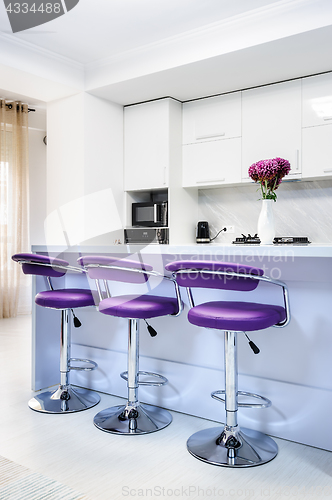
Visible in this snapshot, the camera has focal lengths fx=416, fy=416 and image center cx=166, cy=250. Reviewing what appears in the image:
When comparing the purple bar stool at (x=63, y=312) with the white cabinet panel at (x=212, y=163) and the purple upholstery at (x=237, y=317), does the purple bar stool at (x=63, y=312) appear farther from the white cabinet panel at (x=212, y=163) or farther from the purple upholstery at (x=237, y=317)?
the white cabinet panel at (x=212, y=163)

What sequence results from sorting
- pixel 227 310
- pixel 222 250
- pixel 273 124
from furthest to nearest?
pixel 273 124, pixel 222 250, pixel 227 310

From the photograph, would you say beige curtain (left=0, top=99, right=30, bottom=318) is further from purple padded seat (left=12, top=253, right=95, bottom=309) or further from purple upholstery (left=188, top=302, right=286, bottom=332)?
purple upholstery (left=188, top=302, right=286, bottom=332)

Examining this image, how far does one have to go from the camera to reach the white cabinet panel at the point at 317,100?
11.5 feet

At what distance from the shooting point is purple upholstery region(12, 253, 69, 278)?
225 centimetres

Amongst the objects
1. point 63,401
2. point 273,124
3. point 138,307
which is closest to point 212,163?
point 273,124

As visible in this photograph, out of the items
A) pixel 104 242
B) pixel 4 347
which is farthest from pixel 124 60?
pixel 4 347

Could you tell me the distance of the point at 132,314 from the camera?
6.29ft

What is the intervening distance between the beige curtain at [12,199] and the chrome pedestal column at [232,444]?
400 cm

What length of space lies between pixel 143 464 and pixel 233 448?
39 centimetres

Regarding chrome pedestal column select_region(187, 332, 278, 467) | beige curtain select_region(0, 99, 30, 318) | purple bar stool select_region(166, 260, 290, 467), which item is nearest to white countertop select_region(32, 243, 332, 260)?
purple bar stool select_region(166, 260, 290, 467)

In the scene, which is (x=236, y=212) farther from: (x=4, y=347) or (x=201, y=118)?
(x=4, y=347)

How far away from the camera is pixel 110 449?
6.21ft

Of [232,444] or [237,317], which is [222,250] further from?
[232,444]

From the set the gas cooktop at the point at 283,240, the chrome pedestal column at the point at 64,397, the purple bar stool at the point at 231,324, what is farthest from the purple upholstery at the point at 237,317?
the gas cooktop at the point at 283,240
